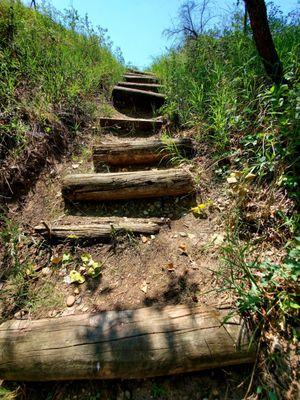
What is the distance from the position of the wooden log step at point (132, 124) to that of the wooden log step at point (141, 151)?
30.1 inches

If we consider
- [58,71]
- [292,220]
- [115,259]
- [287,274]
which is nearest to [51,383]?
[115,259]

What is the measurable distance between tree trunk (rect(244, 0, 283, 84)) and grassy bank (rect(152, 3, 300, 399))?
0.10m

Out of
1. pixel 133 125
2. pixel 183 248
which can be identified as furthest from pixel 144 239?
pixel 133 125

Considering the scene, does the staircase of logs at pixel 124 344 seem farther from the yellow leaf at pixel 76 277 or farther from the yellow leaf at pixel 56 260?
the yellow leaf at pixel 56 260

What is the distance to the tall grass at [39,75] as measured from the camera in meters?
2.72

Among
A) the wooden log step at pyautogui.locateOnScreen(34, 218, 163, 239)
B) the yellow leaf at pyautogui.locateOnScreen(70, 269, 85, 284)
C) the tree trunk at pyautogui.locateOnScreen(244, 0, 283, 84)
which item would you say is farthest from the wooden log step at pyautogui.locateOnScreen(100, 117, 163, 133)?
the yellow leaf at pyautogui.locateOnScreen(70, 269, 85, 284)

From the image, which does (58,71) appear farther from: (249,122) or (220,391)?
(220,391)

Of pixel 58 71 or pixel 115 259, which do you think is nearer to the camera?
pixel 115 259

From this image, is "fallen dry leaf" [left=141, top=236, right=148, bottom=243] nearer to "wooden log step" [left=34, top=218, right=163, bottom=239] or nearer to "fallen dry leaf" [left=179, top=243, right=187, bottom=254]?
"wooden log step" [left=34, top=218, right=163, bottom=239]

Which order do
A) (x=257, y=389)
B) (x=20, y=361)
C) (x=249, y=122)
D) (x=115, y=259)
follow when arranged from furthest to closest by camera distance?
(x=249, y=122)
(x=115, y=259)
(x=20, y=361)
(x=257, y=389)

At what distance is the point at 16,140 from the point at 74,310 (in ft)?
6.08

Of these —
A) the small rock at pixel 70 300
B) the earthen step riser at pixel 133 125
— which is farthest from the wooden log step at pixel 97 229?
the earthen step riser at pixel 133 125

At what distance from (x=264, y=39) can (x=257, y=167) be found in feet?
4.58

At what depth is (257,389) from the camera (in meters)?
1.25
